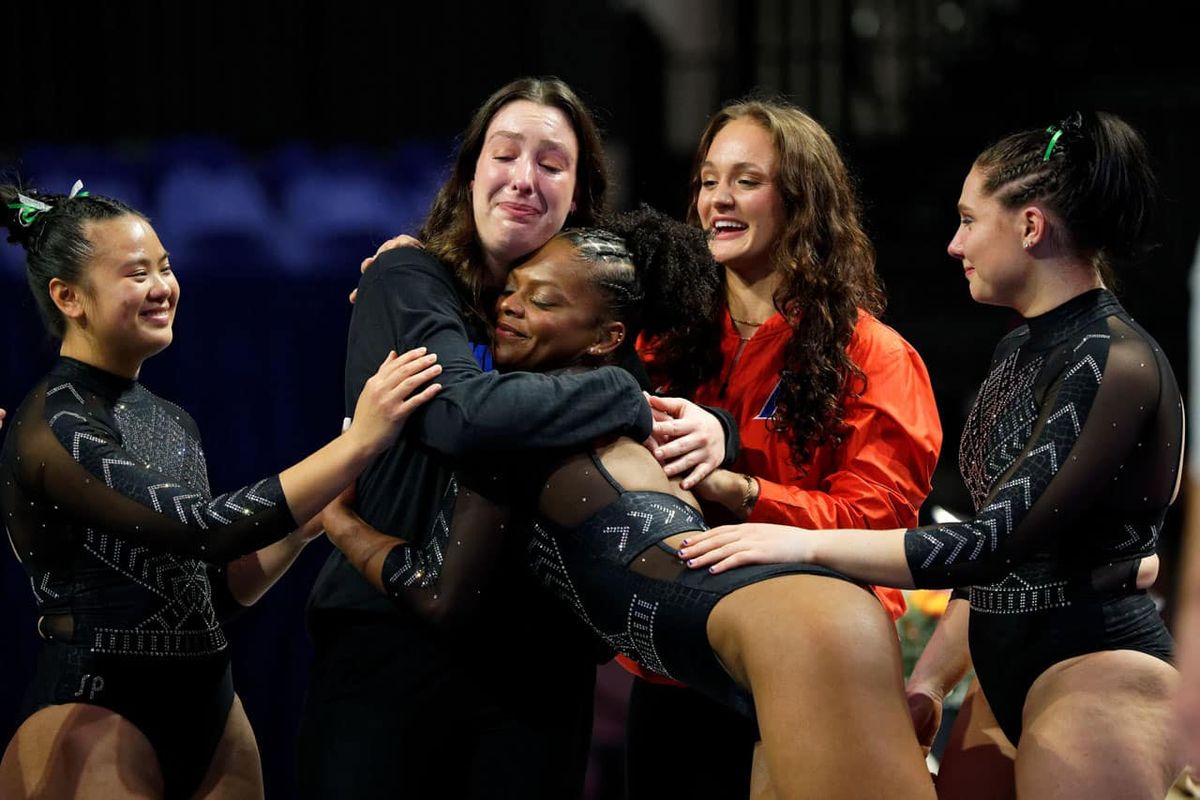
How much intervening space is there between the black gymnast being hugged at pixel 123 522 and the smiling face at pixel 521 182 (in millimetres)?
388

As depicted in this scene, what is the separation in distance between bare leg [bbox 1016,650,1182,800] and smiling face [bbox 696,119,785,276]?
104cm

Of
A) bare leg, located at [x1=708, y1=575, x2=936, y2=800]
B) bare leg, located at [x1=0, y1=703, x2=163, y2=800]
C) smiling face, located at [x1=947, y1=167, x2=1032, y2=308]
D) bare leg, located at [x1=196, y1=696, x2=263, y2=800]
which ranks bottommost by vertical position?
bare leg, located at [x1=196, y1=696, x2=263, y2=800]

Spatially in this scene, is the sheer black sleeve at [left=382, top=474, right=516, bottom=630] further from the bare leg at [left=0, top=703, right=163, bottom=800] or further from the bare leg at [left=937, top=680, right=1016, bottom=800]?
the bare leg at [left=937, top=680, right=1016, bottom=800]

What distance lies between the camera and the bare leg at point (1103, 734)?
2.13 metres

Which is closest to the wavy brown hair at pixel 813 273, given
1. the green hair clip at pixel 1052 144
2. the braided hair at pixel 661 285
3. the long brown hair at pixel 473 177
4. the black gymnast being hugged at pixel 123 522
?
the braided hair at pixel 661 285

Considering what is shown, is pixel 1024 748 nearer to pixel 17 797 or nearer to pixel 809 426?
pixel 809 426

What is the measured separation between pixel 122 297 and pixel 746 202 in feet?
4.00

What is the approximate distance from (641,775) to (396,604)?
2.34 feet

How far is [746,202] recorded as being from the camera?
2803 mm

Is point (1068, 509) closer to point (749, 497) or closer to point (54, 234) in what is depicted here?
point (749, 497)

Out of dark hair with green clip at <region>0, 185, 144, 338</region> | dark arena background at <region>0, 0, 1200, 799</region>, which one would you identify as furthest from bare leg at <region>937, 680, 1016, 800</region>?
dark arena background at <region>0, 0, 1200, 799</region>

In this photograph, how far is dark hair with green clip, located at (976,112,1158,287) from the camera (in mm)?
2307

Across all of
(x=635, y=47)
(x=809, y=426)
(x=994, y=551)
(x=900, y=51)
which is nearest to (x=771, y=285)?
(x=809, y=426)

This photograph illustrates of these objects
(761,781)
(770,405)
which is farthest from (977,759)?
(770,405)
